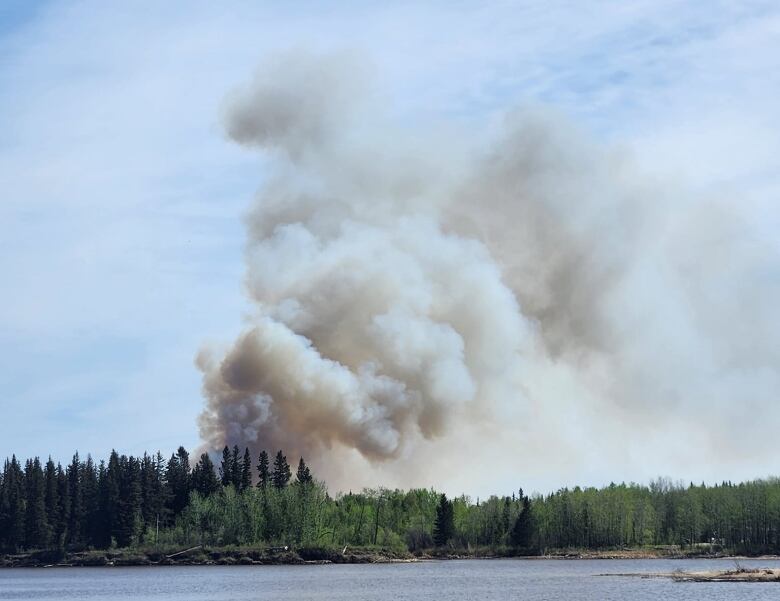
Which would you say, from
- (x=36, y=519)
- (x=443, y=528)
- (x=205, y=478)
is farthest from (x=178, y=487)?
(x=443, y=528)

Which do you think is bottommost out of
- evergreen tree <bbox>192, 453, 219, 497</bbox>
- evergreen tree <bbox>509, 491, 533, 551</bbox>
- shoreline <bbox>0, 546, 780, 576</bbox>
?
shoreline <bbox>0, 546, 780, 576</bbox>

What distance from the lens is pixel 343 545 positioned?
177 m

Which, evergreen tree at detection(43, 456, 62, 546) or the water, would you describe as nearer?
the water

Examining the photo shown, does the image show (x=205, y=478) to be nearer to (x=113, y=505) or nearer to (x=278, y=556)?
(x=113, y=505)

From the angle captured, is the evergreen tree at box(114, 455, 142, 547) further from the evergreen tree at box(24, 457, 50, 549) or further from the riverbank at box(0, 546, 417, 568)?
the evergreen tree at box(24, 457, 50, 549)

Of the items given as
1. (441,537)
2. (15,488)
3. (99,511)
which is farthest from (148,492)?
(441,537)

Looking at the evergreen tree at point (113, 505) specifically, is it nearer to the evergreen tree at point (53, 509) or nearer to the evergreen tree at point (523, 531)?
the evergreen tree at point (53, 509)

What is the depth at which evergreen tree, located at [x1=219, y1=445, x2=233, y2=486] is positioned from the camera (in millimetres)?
192050

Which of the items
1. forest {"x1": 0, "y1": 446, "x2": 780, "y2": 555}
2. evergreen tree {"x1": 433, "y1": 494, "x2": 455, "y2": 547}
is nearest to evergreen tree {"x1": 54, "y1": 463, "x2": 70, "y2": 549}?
forest {"x1": 0, "y1": 446, "x2": 780, "y2": 555}

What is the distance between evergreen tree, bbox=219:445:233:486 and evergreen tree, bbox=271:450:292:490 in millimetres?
6694

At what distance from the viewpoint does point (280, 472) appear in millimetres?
192750

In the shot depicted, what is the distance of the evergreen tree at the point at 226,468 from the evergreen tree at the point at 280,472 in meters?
6.69

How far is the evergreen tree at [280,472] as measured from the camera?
191250 millimetres

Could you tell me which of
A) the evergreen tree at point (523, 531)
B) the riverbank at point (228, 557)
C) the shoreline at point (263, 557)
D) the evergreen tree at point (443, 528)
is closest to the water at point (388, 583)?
the riverbank at point (228, 557)
